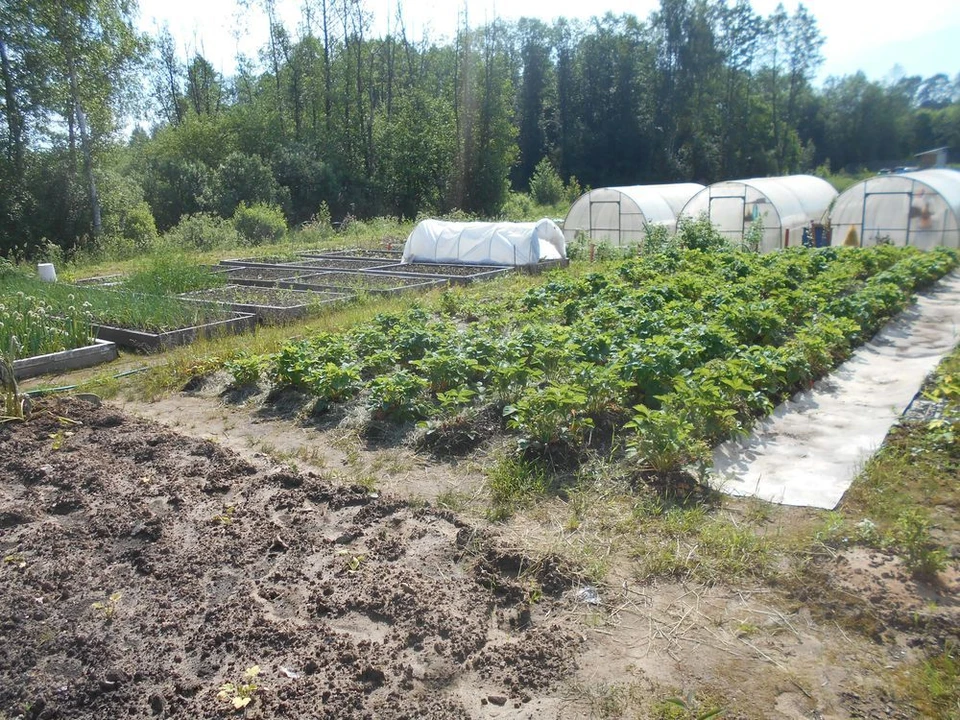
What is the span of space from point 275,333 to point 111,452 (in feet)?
13.0

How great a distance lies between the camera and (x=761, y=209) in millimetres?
19156

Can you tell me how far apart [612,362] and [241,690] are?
12.9ft

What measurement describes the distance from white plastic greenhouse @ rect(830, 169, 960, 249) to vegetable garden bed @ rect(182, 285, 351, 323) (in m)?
13.9

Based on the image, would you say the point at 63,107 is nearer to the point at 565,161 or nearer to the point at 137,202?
the point at 137,202

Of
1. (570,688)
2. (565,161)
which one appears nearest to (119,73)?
(570,688)

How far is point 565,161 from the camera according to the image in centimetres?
4972

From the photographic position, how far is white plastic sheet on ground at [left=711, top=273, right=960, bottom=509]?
468 centimetres

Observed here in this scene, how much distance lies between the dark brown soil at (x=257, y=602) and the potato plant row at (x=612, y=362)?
128 cm

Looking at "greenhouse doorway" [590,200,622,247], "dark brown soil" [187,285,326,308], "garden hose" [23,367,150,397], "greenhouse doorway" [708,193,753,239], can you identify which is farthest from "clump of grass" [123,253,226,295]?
"greenhouse doorway" [708,193,753,239]

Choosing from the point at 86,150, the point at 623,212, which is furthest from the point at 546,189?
the point at 86,150

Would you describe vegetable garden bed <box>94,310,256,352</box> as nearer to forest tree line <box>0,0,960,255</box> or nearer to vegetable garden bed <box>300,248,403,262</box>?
vegetable garden bed <box>300,248,403,262</box>

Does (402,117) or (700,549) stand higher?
(402,117)

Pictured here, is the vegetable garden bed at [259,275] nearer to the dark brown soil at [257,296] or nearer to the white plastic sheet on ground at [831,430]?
the dark brown soil at [257,296]

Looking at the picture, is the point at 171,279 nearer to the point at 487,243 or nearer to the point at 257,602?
the point at 487,243
